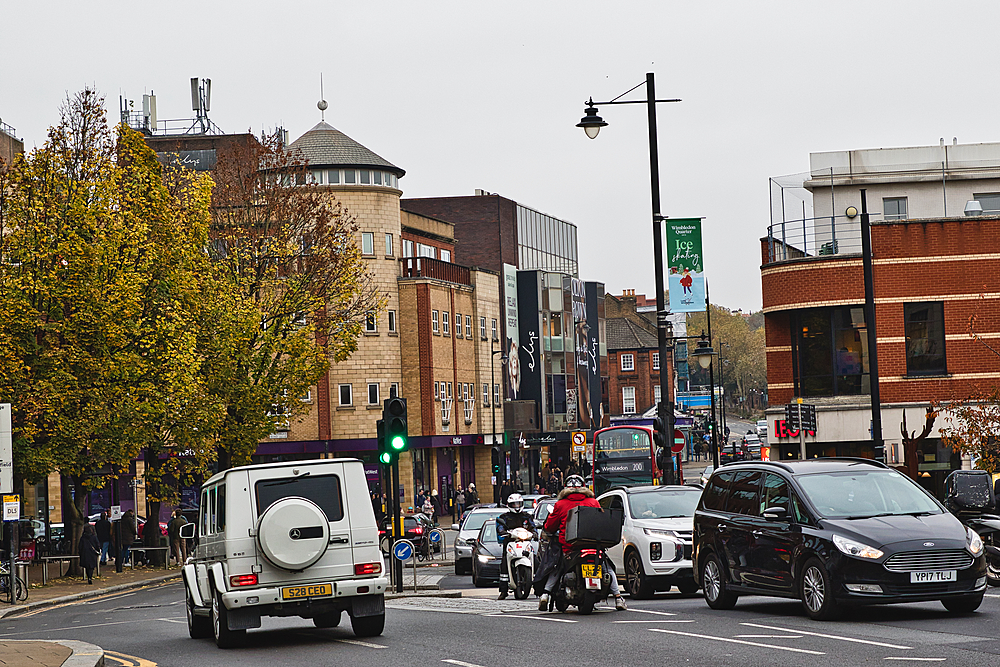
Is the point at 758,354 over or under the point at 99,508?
over

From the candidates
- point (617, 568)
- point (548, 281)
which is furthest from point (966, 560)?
point (548, 281)

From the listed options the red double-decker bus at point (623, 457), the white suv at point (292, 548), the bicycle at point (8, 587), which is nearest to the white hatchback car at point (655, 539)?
the white suv at point (292, 548)

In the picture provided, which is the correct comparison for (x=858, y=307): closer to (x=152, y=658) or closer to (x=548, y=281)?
(x=152, y=658)

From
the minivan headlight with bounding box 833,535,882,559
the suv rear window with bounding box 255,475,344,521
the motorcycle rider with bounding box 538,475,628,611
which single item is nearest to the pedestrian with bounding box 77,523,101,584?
the motorcycle rider with bounding box 538,475,628,611

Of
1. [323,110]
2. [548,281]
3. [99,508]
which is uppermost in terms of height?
[323,110]

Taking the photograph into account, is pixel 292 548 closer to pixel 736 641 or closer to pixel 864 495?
pixel 736 641

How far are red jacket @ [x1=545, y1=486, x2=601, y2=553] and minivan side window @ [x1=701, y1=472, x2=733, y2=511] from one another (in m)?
1.47

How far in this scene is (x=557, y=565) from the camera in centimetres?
1717

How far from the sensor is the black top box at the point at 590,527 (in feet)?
54.1

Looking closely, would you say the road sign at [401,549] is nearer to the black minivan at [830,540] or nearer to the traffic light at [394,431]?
the traffic light at [394,431]

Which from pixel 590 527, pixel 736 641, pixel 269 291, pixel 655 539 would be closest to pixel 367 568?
pixel 590 527

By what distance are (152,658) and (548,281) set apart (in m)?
70.5

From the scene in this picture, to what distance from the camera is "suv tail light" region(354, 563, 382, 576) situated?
599 inches

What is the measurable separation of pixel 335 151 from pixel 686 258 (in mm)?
42041
